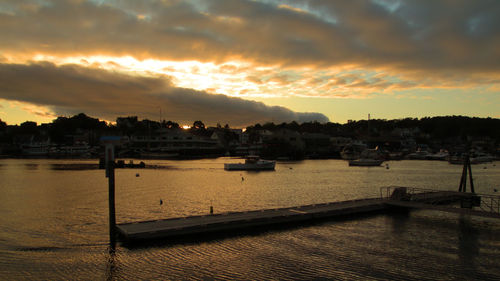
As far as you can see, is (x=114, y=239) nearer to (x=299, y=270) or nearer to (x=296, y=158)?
(x=299, y=270)

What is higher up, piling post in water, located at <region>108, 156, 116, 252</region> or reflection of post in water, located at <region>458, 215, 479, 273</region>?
piling post in water, located at <region>108, 156, 116, 252</region>

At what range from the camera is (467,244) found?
17.7 m

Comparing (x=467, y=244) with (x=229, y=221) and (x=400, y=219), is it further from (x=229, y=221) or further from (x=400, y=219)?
(x=229, y=221)

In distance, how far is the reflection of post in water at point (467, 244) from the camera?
14884 millimetres

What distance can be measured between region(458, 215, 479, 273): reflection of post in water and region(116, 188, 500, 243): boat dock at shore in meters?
1.18

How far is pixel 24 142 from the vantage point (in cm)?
15788

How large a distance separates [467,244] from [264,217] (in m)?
10.7

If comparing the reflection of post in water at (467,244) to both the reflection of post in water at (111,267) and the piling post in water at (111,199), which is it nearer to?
the reflection of post in water at (111,267)

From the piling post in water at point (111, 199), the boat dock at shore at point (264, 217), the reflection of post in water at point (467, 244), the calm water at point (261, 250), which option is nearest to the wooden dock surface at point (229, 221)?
the boat dock at shore at point (264, 217)

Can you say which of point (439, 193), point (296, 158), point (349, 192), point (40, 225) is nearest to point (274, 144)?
point (296, 158)

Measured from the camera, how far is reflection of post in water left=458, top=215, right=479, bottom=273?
1488 cm

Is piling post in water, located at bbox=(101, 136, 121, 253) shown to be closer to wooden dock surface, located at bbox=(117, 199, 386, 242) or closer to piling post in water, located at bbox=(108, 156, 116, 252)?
piling post in water, located at bbox=(108, 156, 116, 252)

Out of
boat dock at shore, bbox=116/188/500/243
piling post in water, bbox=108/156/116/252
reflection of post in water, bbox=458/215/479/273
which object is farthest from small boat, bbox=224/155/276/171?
piling post in water, bbox=108/156/116/252

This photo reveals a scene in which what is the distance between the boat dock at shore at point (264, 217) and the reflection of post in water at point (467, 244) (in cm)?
118
